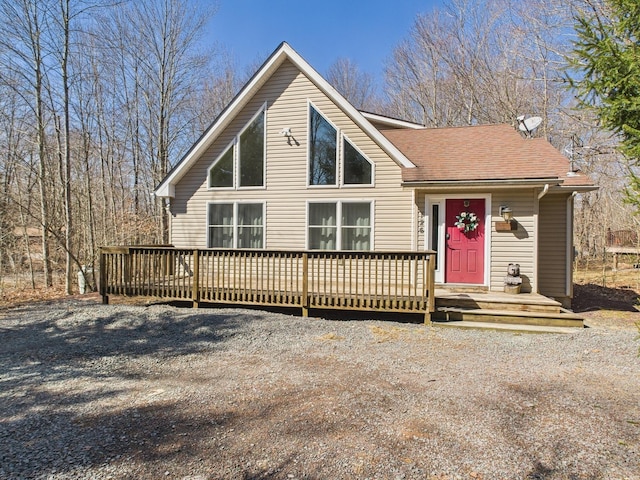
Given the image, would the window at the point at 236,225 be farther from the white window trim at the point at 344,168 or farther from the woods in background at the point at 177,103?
the woods in background at the point at 177,103

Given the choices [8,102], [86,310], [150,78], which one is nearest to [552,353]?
[86,310]

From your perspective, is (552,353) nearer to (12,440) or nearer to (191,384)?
(191,384)

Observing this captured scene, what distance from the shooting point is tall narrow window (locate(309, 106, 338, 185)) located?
29.6 feet

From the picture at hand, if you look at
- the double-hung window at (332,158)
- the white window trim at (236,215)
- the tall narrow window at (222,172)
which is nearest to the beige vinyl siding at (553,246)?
the double-hung window at (332,158)

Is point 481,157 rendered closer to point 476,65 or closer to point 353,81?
point 476,65

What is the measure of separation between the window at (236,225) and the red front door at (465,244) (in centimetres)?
443

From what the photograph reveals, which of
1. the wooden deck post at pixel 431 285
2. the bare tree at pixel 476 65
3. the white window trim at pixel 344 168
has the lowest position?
the wooden deck post at pixel 431 285

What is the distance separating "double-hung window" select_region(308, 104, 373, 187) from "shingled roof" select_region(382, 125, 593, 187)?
3.40 ft

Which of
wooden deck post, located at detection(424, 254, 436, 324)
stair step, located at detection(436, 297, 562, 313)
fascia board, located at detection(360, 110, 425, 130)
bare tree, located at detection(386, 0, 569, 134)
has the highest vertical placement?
bare tree, located at detection(386, 0, 569, 134)

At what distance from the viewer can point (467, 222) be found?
821cm

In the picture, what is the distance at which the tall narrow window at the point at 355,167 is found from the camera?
8789 mm

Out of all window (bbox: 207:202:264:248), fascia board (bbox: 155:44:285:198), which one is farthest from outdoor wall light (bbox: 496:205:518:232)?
fascia board (bbox: 155:44:285:198)

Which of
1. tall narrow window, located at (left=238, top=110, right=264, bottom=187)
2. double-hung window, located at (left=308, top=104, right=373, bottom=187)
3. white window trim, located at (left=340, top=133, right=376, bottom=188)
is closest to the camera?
white window trim, located at (left=340, top=133, right=376, bottom=188)

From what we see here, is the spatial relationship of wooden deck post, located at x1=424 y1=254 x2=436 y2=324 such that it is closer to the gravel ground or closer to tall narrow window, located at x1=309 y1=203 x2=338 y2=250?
the gravel ground
